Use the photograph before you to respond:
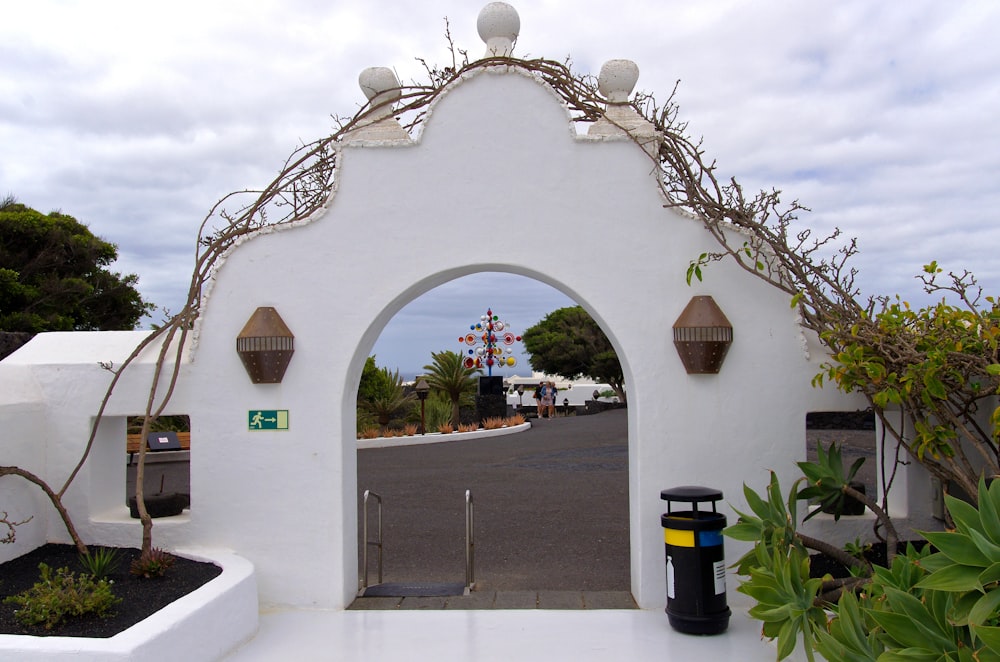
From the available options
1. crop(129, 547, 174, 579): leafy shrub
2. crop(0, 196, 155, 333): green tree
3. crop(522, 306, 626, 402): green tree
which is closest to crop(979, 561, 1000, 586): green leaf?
crop(129, 547, 174, 579): leafy shrub

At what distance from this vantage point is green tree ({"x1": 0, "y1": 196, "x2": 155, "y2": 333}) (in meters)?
17.2

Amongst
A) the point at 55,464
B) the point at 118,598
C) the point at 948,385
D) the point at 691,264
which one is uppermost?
the point at 691,264

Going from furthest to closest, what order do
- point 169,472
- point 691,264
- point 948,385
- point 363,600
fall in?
point 169,472
point 363,600
point 691,264
point 948,385

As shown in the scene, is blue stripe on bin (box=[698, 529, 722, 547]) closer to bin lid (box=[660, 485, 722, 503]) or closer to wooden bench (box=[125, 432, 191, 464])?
bin lid (box=[660, 485, 722, 503])

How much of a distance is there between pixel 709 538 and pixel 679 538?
210mm

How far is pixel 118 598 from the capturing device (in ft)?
17.2

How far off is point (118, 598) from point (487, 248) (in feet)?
11.9

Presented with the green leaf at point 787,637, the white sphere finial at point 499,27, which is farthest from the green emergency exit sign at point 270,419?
the green leaf at point 787,637

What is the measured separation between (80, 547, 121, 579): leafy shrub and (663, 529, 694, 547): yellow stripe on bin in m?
4.01

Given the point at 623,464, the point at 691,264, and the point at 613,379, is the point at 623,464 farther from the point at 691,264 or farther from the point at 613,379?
the point at 613,379

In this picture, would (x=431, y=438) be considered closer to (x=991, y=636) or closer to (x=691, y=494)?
(x=691, y=494)

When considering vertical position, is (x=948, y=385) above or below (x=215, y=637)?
above

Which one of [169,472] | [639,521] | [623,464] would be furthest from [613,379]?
[639,521]

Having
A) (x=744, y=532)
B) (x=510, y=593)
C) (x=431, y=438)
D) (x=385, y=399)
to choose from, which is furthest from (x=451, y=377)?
(x=744, y=532)
